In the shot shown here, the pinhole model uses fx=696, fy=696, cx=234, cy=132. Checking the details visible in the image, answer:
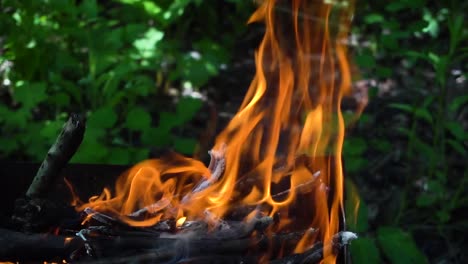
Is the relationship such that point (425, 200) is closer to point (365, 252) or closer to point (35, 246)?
point (365, 252)

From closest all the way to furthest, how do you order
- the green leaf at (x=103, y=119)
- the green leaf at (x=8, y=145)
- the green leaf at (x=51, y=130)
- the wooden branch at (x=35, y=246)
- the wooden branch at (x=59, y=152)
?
1. the wooden branch at (x=35, y=246)
2. the wooden branch at (x=59, y=152)
3. the green leaf at (x=51, y=130)
4. the green leaf at (x=103, y=119)
5. the green leaf at (x=8, y=145)

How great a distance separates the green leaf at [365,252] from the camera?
258 cm

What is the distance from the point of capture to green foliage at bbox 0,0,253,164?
3256 mm

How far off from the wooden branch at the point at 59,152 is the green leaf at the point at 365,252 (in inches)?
45.3

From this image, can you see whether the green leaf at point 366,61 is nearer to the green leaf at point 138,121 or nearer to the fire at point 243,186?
the fire at point 243,186

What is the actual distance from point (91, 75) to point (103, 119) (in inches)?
17.8

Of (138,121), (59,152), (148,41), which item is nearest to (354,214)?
(59,152)

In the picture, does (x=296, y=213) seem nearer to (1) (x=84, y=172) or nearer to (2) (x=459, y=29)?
(1) (x=84, y=172)

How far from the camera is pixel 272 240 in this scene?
198cm

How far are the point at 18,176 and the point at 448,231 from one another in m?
2.01

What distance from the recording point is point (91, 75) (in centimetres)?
358

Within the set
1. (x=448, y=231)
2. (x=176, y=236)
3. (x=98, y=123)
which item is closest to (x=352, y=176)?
(x=448, y=231)

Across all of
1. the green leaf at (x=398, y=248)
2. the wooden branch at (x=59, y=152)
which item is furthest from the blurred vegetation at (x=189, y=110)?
the wooden branch at (x=59, y=152)

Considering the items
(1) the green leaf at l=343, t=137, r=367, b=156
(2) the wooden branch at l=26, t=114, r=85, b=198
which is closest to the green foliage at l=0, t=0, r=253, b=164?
(1) the green leaf at l=343, t=137, r=367, b=156
